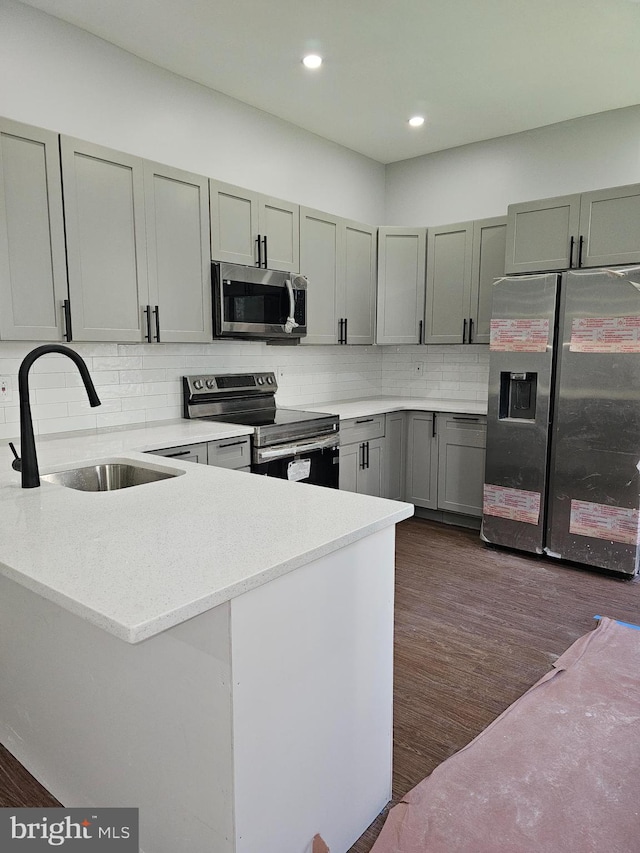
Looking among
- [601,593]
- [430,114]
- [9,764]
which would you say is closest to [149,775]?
[9,764]

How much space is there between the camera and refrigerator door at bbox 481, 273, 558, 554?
3.63 metres

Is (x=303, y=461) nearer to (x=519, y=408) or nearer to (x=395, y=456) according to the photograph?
(x=395, y=456)

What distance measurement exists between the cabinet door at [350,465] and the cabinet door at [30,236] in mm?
2097

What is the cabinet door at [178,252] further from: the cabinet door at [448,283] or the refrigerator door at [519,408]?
the cabinet door at [448,283]

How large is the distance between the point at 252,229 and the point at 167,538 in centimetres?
276

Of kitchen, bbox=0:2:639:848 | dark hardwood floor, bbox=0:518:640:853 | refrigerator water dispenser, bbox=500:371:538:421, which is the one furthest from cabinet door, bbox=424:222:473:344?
dark hardwood floor, bbox=0:518:640:853

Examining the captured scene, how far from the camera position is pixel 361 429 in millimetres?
4262

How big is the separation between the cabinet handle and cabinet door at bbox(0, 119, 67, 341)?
0.02 m

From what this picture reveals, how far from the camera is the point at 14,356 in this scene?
2.93 m

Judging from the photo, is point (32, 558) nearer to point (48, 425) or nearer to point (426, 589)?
point (48, 425)

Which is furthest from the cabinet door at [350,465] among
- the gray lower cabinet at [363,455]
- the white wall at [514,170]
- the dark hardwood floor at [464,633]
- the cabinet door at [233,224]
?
the white wall at [514,170]

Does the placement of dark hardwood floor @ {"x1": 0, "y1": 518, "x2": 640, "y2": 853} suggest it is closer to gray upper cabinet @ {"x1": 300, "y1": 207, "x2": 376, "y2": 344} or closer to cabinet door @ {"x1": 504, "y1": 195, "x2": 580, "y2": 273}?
gray upper cabinet @ {"x1": 300, "y1": 207, "x2": 376, "y2": 344}

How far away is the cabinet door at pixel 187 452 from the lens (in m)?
2.87

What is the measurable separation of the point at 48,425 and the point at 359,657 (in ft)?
7.46
